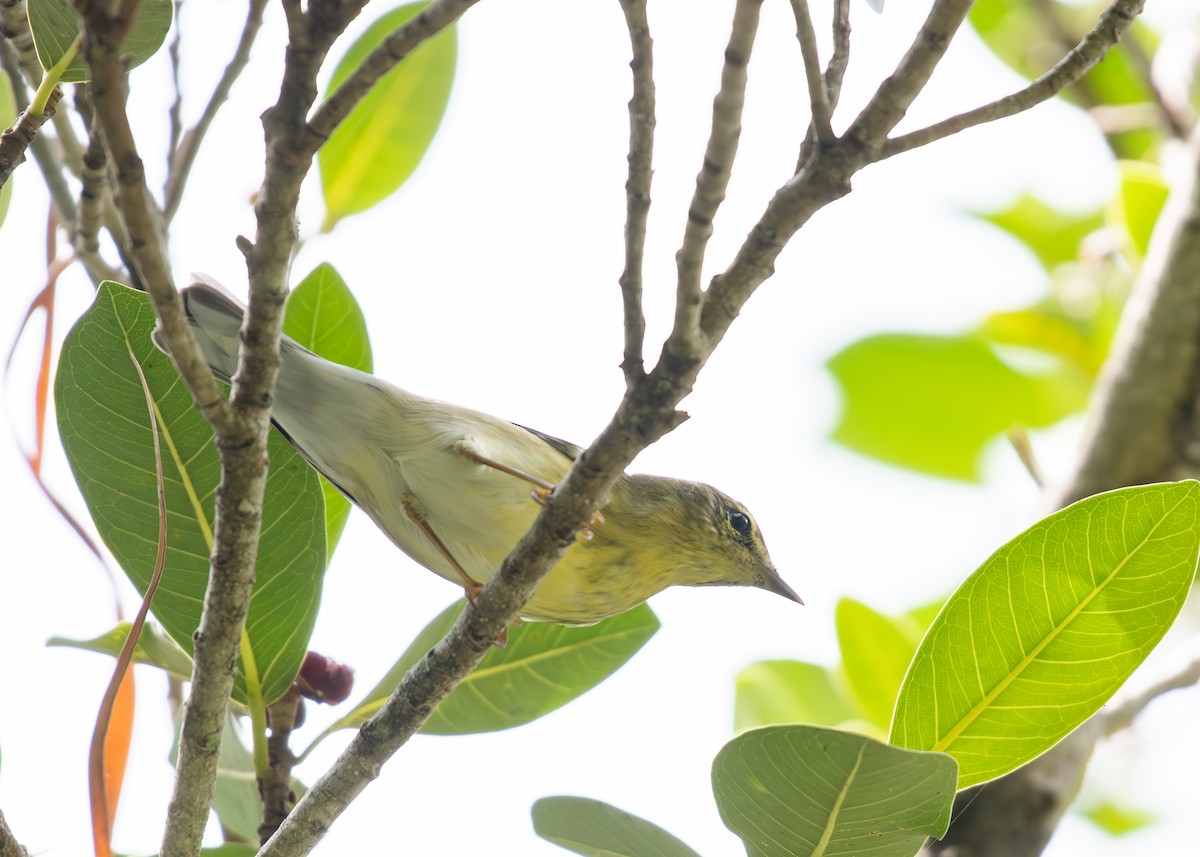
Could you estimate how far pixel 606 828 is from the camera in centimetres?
199

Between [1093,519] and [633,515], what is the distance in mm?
A: 1525

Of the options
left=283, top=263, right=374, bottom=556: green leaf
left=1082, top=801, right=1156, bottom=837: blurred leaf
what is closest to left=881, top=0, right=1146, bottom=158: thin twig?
left=283, top=263, right=374, bottom=556: green leaf

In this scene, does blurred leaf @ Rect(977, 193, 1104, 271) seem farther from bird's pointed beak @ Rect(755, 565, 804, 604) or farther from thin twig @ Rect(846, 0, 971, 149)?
thin twig @ Rect(846, 0, 971, 149)

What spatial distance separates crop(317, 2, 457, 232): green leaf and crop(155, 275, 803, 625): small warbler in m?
0.73

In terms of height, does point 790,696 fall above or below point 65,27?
below

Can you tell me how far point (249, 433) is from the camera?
1.51 m

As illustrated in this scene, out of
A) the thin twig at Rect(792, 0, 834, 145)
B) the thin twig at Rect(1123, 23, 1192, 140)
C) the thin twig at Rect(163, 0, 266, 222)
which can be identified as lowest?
the thin twig at Rect(792, 0, 834, 145)

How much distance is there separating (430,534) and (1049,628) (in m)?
1.60

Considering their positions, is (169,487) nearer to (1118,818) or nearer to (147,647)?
(147,647)

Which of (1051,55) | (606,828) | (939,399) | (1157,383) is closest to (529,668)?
(606,828)

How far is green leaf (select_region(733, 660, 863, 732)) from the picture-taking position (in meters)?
3.55

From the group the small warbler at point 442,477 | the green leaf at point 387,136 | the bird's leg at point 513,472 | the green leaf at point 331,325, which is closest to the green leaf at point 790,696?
the small warbler at point 442,477

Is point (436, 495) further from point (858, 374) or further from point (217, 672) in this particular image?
point (858, 374)

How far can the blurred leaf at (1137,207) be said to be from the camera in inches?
148
